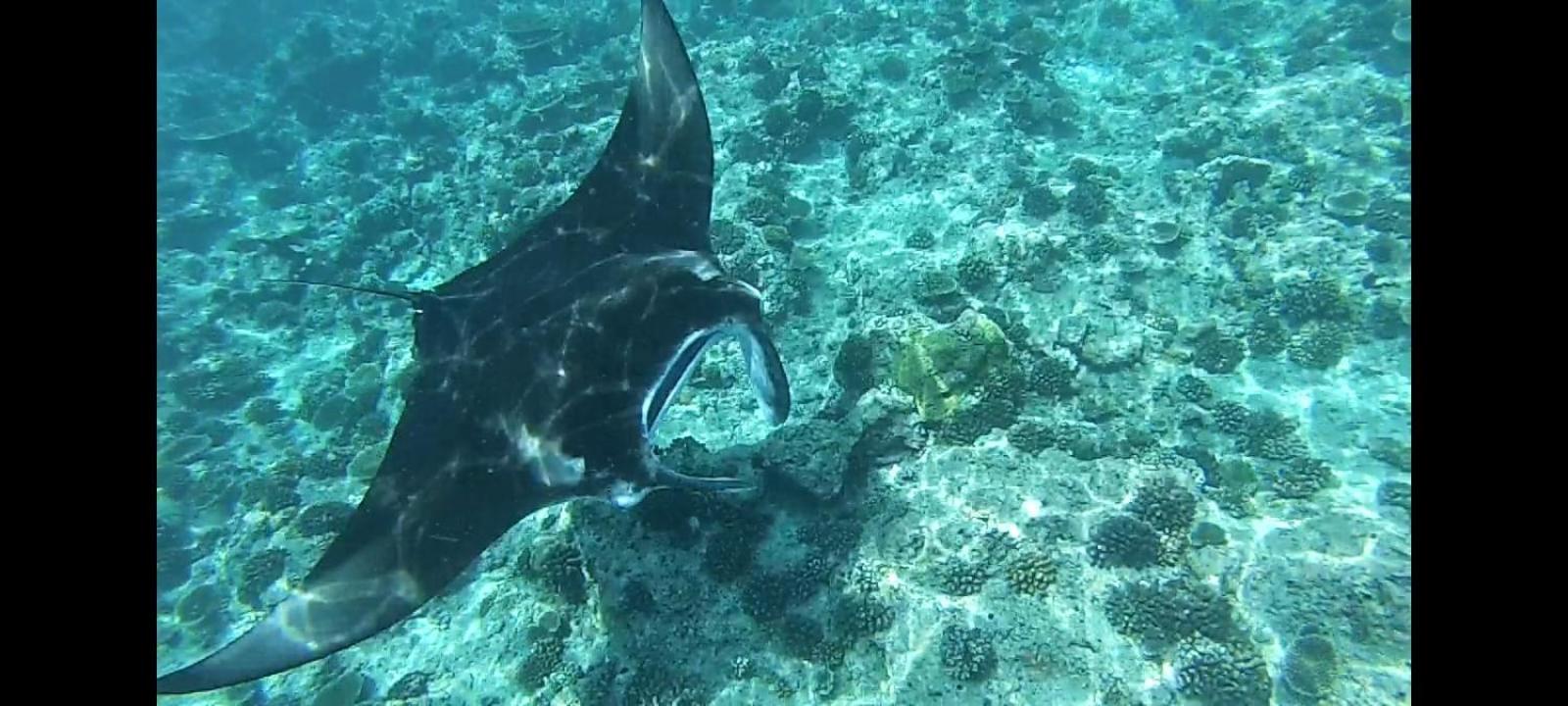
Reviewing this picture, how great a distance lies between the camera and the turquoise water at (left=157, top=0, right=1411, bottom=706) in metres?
6.66

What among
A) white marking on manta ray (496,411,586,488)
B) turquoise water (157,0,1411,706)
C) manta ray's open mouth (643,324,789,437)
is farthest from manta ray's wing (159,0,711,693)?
turquoise water (157,0,1411,706)

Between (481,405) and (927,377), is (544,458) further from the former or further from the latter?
(927,377)

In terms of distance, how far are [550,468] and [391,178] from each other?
14159 millimetres

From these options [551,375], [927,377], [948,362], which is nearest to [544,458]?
[551,375]

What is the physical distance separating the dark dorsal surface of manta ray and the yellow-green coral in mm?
2148

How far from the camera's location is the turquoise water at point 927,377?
21.8ft

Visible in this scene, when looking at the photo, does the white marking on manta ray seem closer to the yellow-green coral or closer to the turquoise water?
the turquoise water

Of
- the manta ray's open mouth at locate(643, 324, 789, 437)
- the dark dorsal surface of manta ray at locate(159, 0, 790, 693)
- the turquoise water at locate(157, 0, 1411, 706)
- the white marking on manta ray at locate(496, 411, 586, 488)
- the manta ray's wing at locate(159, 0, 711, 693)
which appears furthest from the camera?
the turquoise water at locate(157, 0, 1411, 706)

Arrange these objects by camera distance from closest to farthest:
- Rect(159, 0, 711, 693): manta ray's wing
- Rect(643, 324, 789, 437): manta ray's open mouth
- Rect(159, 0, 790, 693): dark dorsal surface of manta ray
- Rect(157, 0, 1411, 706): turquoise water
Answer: Rect(159, 0, 711, 693): manta ray's wing, Rect(159, 0, 790, 693): dark dorsal surface of manta ray, Rect(643, 324, 789, 437): manta ray's open mouth, Rect(157, 0, 1411, 706): turquoise water

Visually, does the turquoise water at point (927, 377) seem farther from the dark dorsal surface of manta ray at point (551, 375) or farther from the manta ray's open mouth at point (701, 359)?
Result: the dark dorsal surface of manta ray at point (551, 375)

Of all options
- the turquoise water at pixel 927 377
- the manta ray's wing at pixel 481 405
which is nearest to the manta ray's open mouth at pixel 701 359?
the manta ray's wing at pixel 481 405

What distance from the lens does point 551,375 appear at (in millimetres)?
5945

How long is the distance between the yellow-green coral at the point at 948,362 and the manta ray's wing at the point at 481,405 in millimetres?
2927
